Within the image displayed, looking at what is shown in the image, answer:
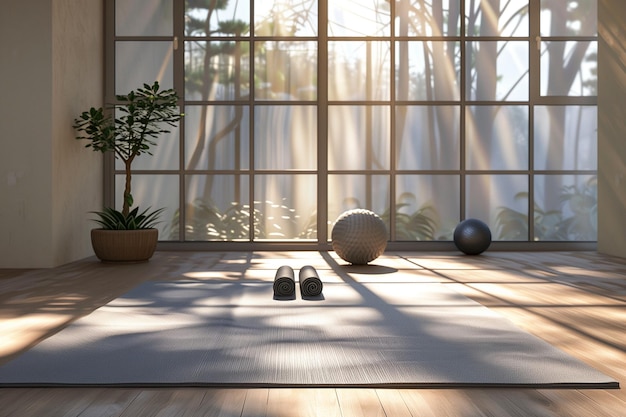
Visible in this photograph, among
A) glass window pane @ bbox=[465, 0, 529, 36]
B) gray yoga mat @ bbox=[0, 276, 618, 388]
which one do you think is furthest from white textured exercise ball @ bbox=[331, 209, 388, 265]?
glass window pane @ bbox=[465, 0, 529, 36]

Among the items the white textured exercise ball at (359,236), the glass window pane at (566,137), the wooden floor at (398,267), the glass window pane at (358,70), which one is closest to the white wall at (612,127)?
the wooden floor at (398,267)

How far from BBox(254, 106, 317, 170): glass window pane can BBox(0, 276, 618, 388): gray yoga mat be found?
3524 mm

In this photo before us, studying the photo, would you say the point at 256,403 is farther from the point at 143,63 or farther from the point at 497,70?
the point at 497,70

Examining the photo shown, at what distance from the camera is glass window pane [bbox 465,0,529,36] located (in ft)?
22.6

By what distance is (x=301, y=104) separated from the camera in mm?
6836

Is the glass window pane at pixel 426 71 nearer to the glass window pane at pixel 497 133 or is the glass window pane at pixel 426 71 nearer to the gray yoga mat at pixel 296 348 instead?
the glass window pane at pixel 497 133

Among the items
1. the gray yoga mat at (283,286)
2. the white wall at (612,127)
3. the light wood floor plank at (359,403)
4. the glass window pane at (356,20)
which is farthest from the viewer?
the glass window pane at (356,20)

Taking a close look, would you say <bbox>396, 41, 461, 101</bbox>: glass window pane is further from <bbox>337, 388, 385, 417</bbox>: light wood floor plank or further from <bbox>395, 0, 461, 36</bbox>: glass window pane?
<bbox>337, 388, 385, 417</bbox>: light wood floor plank

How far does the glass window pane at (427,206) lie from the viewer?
6793mm

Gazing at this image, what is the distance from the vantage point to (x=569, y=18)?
690 cm

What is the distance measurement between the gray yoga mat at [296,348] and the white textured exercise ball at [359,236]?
154 centimetres

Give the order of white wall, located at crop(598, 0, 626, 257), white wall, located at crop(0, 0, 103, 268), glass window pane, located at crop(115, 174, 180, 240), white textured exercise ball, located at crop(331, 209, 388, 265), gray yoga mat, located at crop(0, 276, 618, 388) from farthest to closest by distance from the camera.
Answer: glass window pane, located at crop(115, 174, 180, 240)
white wall, located at crop(598, 0, 626, 257)
white wall, located at crop(0, 0, 103, 268)
white textured exercise ball, located at crop(331, 209, 388, 265)
gray yoga mat, located at crop(0, 276, 618, 388)

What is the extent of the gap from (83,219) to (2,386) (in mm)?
4250

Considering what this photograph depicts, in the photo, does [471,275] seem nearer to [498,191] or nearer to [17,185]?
[498,191]
